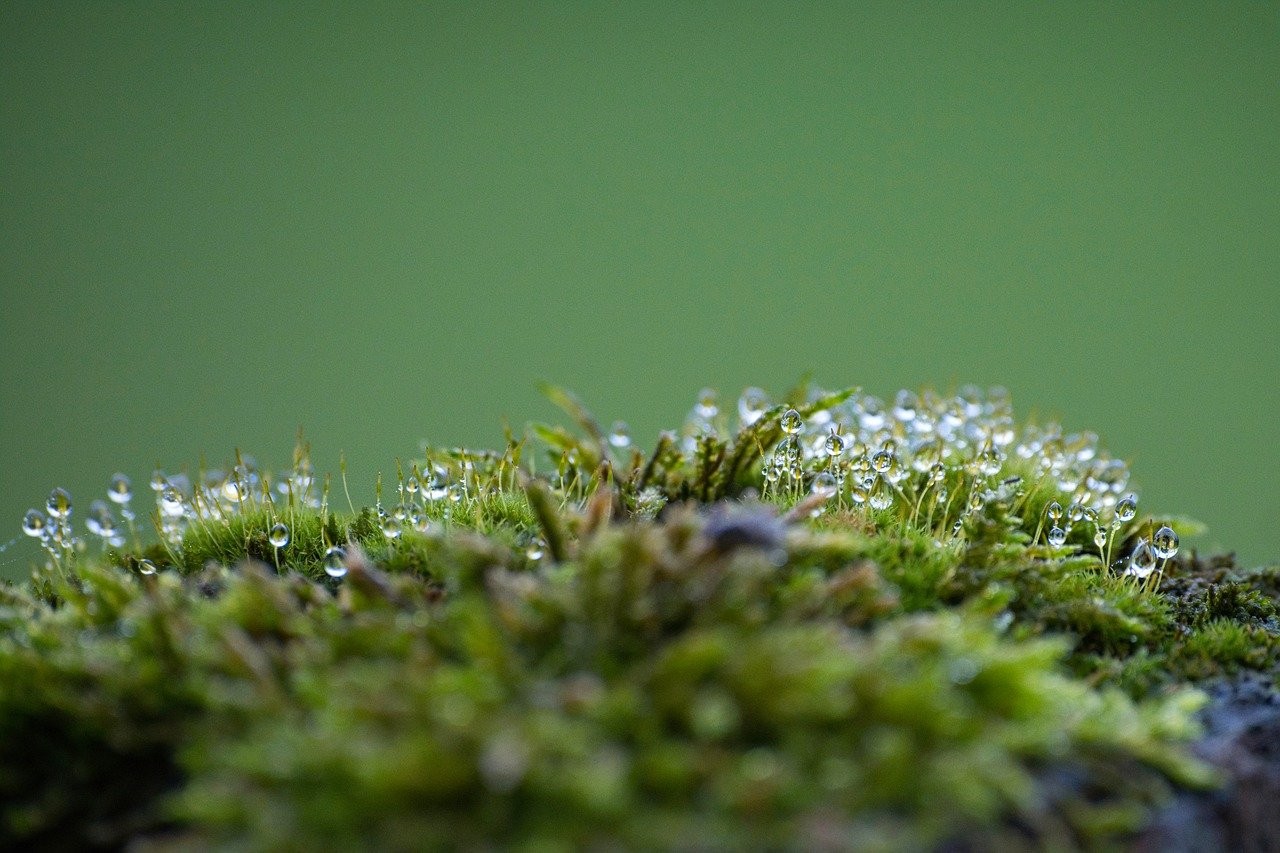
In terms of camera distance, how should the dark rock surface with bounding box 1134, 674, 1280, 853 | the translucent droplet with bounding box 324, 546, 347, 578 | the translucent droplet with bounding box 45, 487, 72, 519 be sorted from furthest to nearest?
the translucent droplet with bounding box 45, 487, 72, 519, the translucent droplet with bounding box 324, 546, 347, 578, the dark rock surface with bounding box 1134, 674, 1280, 853

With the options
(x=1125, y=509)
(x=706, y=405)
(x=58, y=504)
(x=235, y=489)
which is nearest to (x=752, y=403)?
(x=706, y=405)

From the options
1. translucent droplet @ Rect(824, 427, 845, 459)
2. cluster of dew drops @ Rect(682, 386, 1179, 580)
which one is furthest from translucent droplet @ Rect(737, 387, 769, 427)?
translucent droplet @ Rect(824, 427, 845, 459)

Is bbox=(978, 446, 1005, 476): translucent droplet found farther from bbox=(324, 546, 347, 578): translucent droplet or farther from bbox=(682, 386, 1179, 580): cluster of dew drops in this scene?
bbox=(324, 546, 347, 578): translucent droplet

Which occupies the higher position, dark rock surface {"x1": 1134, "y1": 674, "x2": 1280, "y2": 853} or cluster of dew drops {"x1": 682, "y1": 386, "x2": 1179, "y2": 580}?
cluster of dew drops {"x1": 682, "y1": 386, "x2": 1179, "y2": 580}

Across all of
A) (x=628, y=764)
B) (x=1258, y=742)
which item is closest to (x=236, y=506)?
(x=628, y=764)

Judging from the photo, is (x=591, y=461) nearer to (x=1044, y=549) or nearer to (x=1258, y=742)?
(x=1044, y=549)

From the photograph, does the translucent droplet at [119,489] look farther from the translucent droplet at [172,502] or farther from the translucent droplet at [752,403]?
the translucent droplet at [752,403]

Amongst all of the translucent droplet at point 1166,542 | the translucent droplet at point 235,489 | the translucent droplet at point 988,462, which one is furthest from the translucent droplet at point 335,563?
the translucent droplet at point 1166,542

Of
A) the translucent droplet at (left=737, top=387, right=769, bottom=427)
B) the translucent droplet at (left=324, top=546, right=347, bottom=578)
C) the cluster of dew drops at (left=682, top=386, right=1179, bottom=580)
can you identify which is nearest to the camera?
the translucent droplet at (left=324, top=546, right=347, bottom=578)
